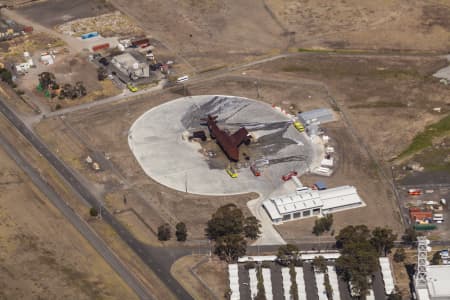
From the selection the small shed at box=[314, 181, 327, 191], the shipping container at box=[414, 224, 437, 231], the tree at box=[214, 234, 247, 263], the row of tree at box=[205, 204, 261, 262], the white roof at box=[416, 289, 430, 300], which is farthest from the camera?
the small shed at box=[314, 181, 327, 191]

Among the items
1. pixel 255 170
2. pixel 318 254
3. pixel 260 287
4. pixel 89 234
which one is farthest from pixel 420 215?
pixel 89 234

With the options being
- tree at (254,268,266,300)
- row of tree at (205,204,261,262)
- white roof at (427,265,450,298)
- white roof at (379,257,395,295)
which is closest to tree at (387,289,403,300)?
white roof at (379,257,395,295)

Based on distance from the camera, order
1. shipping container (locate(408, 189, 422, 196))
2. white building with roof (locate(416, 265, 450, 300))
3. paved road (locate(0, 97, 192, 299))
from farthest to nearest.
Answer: shipping container (locate(408, 189, 422, 196)), paved road (locate(0, 97, 192, 299)), white building with roof (locate(416, 265, 450, 300))

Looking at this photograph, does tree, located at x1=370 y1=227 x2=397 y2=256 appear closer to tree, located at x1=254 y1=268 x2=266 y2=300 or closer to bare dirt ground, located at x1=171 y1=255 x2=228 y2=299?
tree, located at x1=254 y1=268 x2=266 y2=300

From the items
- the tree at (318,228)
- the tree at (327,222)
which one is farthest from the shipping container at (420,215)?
the tree at (318,228)

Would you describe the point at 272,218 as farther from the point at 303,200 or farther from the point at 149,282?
the point at 149,282

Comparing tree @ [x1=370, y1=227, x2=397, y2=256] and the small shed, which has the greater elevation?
the small shed

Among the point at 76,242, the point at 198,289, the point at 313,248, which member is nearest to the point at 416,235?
the point at 313,248
